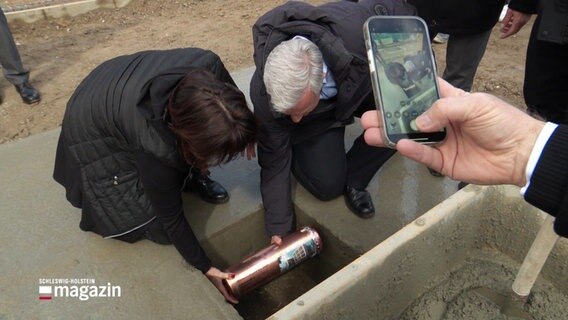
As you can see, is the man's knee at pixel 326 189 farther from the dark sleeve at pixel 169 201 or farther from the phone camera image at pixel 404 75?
the phone camera image at pixel 404 75

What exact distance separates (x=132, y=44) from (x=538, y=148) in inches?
189

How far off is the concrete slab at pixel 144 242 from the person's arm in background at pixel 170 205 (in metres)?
0.09

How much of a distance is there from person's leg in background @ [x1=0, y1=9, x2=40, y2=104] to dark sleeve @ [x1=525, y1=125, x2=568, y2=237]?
3.91 metres

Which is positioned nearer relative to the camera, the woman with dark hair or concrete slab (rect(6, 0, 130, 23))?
the woman with dark hair

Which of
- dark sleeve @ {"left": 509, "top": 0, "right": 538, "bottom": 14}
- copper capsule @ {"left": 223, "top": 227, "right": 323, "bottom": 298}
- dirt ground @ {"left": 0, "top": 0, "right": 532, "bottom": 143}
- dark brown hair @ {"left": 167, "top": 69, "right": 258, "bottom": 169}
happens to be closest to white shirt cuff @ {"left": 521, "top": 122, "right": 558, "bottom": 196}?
A: dark brown hair @ {"left": 167, "top": 69, "right": 258, "bottom": 169}

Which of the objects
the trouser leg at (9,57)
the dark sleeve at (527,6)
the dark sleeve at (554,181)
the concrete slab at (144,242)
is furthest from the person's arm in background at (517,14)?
the trouser leg at (9,57)

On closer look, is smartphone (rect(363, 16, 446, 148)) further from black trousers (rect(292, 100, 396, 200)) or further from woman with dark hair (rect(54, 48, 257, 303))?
black trousers (rect(292, 100, 396, 200))

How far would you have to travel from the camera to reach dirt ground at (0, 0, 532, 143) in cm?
384

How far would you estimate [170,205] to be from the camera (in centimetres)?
176

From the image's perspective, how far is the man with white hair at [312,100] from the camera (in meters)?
1.86

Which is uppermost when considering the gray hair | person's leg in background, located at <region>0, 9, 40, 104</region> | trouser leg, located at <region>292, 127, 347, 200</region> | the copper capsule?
the gray hair

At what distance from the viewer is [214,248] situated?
2.19 metres

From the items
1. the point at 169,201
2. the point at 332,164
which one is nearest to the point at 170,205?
the point at 169,201

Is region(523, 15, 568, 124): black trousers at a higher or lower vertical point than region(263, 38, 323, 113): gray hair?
lower
